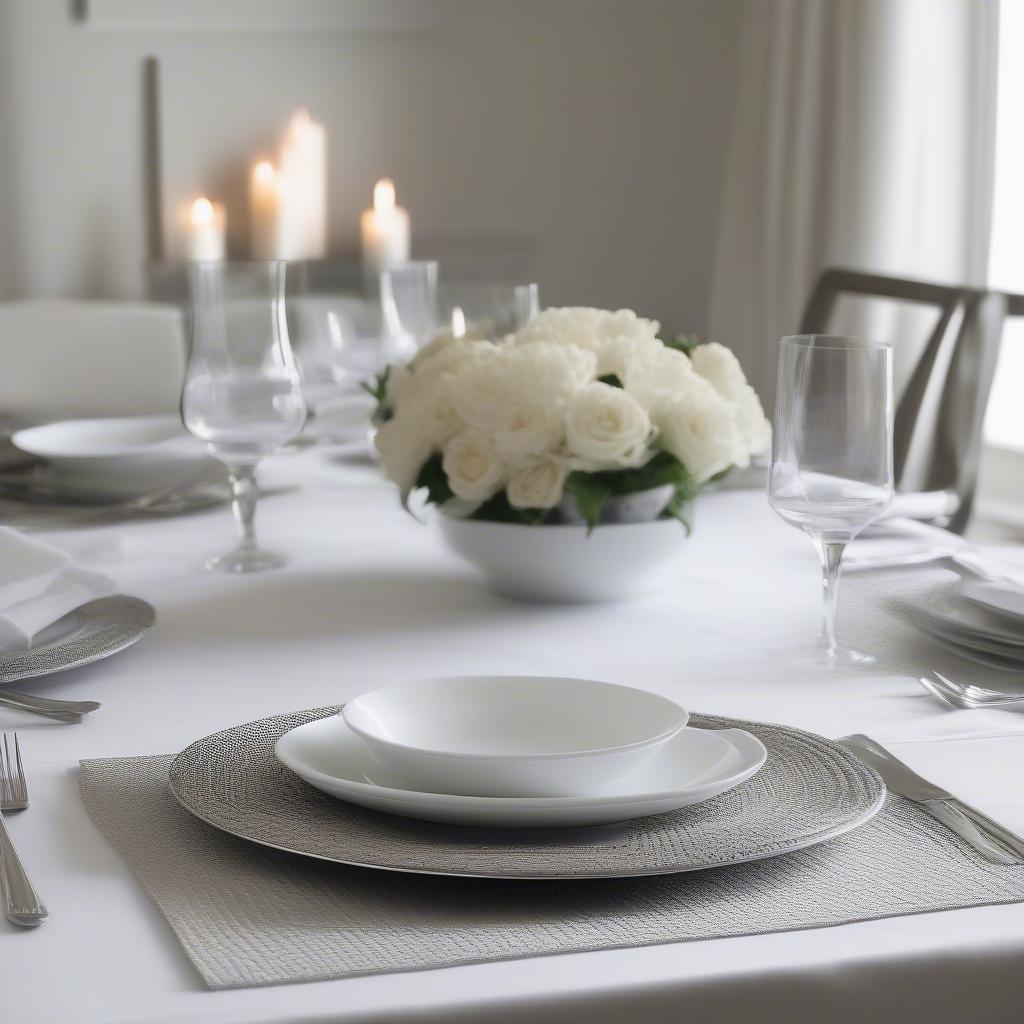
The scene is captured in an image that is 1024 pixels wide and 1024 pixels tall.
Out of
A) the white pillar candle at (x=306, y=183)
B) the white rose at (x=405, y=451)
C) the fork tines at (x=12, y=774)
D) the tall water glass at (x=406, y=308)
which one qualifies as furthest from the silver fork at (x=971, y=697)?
the white pillar candle at (x=306, y=183)

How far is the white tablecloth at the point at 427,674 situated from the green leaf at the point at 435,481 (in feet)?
0.28

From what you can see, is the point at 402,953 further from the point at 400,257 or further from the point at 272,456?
the point at 400,257

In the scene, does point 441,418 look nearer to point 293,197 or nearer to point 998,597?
point 998,597

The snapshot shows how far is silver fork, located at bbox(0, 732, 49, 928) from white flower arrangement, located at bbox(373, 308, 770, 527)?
1.43 feet

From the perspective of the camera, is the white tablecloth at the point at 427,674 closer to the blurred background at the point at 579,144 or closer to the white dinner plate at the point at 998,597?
the white dinner plate at the point at 998,597

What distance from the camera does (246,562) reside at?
48.4 inches

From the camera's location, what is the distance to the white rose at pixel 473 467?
1.07 m

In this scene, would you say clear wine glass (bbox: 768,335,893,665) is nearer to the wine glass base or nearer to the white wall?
the wine glass base

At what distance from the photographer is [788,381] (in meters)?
0.97

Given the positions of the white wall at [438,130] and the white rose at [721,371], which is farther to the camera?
the white wall at [438,130]

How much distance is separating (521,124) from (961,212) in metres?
1.24

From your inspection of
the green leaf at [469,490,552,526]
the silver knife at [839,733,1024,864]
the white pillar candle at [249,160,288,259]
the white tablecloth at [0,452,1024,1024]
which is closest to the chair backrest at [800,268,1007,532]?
the white tablecloth at [0,452,1024,1024]

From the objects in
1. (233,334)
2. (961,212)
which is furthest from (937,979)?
(961,212)

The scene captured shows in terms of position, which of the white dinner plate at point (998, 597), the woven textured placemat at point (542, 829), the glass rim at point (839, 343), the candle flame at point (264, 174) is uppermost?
the candle flame at point (264, 174)
